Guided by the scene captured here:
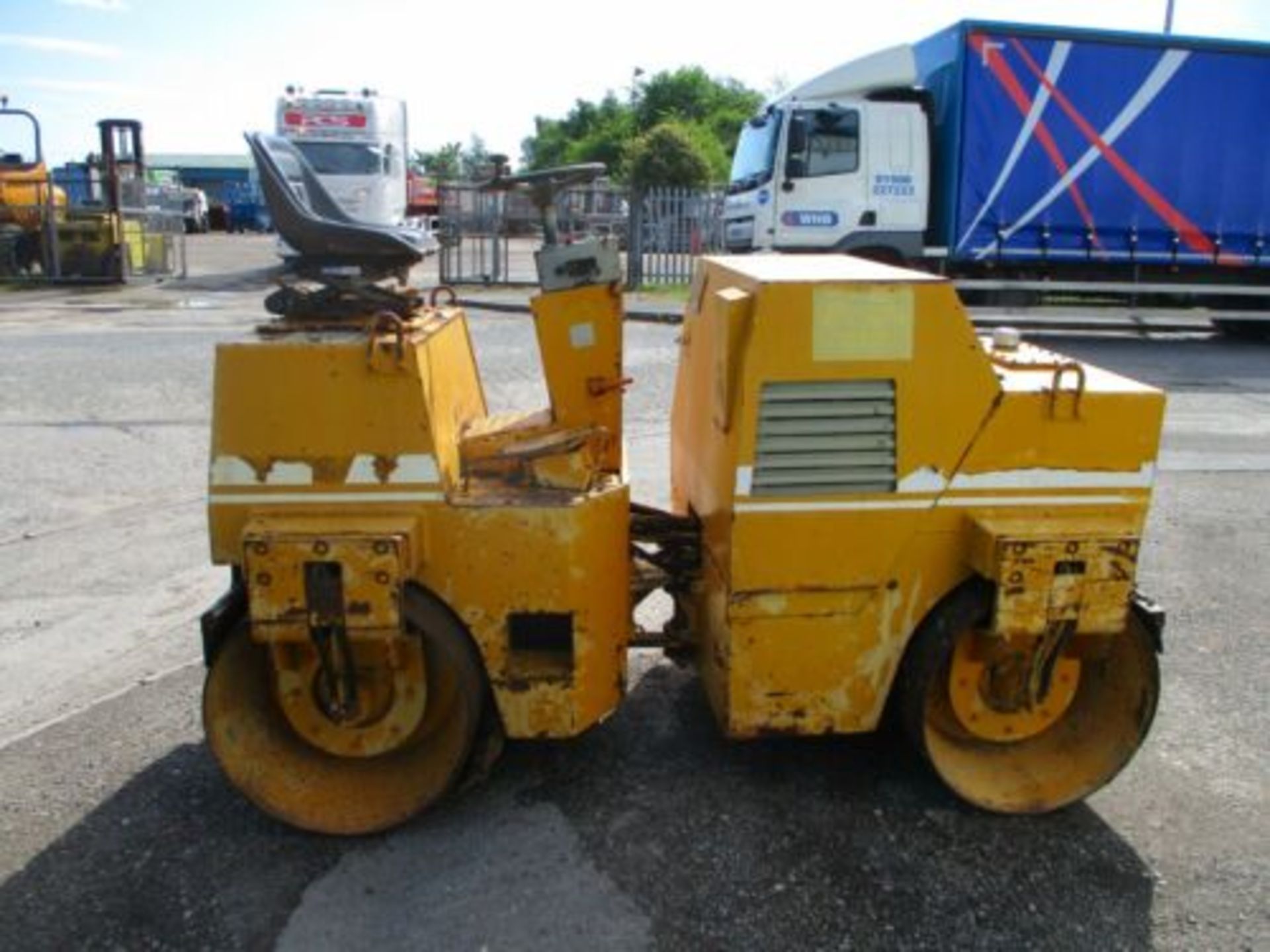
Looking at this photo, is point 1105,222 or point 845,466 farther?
point 1105,222

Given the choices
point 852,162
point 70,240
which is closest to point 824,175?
point 852,162

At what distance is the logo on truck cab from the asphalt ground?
9.49 m

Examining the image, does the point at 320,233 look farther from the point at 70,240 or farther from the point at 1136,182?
the point at 70,240

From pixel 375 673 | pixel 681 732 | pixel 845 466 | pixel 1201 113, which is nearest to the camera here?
pixel 845 466

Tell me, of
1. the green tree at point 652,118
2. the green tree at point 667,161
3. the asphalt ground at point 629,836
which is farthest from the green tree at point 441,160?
the asphalt ground at point 629,836

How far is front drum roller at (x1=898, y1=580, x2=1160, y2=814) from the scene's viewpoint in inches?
129

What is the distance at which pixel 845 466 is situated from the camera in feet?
10.0

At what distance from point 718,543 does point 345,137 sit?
66.3 ft

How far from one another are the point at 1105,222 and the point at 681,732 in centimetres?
1254

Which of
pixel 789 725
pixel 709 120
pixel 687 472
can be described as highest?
pixel 709 120

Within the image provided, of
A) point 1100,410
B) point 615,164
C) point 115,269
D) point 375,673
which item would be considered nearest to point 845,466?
point 1100,410

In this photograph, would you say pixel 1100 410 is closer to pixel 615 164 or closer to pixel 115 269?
pixel 115 269

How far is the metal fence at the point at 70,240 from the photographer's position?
20266 millimetres

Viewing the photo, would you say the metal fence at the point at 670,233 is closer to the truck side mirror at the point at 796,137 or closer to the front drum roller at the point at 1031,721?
the truck side mirror at the point at 796,137
